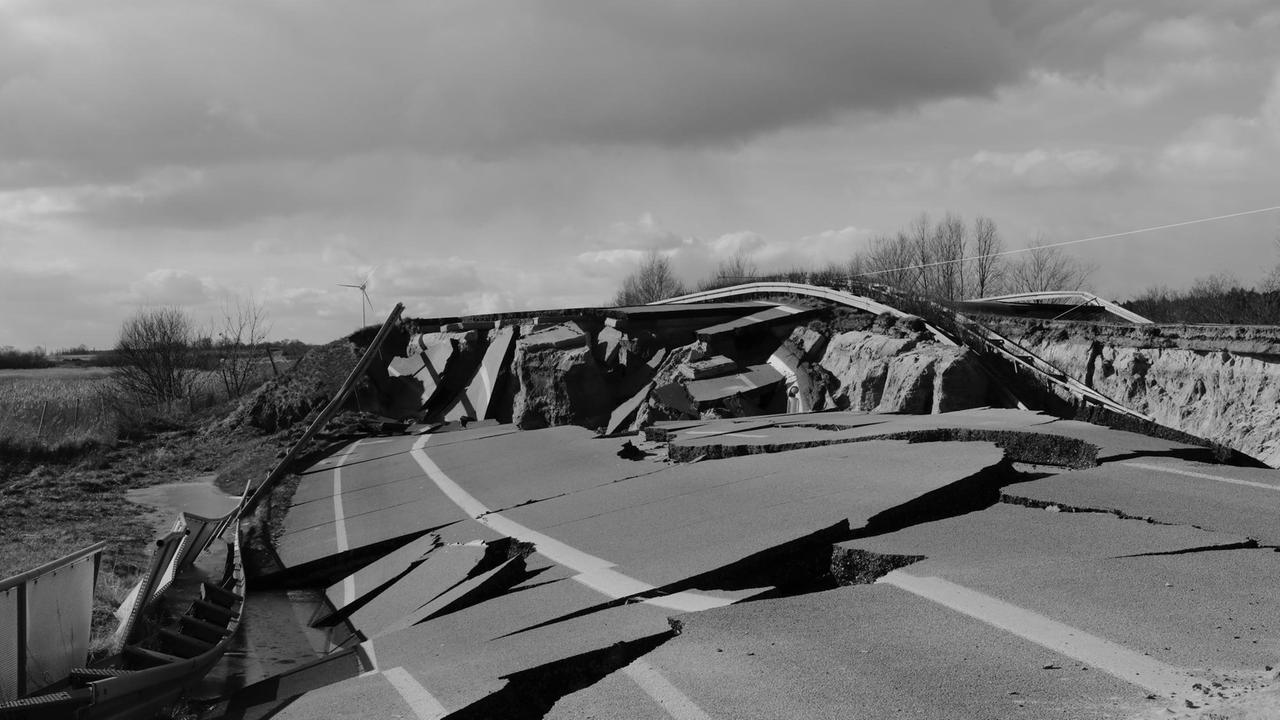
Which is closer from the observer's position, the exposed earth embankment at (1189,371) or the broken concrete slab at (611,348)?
the exposed earth embankment at (1189,371)

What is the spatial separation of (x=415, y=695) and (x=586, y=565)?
7.01 ft

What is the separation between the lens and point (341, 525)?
10.6 metres

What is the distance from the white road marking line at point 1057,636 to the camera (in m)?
4.02

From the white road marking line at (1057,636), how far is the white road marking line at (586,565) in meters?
1.20

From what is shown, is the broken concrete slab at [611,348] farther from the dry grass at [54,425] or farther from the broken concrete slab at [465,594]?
the dry grass at [54,425]

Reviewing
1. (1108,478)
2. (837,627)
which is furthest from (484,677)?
(1108,478)

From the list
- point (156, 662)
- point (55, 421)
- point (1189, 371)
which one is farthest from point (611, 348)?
point (55, 421)

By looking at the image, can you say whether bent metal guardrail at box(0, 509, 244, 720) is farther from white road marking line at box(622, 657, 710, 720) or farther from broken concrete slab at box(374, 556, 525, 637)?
white road marking line at box(622, 657, 710, 720)

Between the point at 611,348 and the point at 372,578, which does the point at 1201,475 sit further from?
the point at 611,348

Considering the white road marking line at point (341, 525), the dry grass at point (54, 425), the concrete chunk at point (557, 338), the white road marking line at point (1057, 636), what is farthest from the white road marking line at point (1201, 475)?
the dry grass at point (54, 425)

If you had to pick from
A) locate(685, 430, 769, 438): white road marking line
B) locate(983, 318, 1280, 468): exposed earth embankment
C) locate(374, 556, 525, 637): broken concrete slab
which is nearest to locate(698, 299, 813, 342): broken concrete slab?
locate(983, 318, 1280, 468): exposed earth embankment

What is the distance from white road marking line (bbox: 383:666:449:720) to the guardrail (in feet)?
7.13

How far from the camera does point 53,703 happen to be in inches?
206

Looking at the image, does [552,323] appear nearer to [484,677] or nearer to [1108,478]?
[1108,478]
